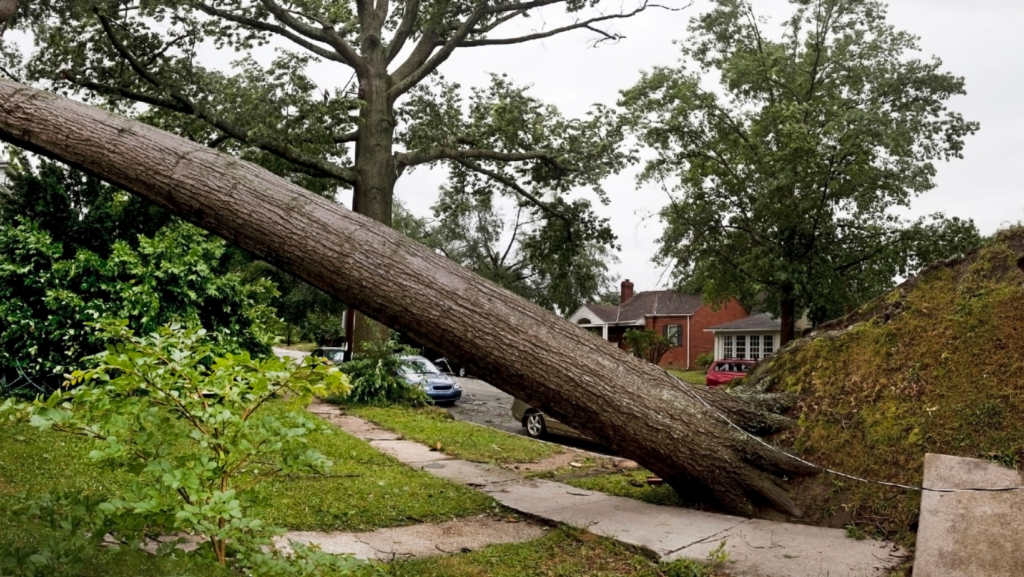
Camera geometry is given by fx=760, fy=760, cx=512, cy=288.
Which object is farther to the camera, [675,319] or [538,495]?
[675,319]

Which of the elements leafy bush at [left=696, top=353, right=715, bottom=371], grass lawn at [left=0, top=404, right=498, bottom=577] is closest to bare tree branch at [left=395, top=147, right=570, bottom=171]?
grass lawn at [left=0, top=404, right=498, bottom=577]

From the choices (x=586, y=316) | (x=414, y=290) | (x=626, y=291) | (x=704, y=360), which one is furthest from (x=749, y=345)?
(x=414, y=290)

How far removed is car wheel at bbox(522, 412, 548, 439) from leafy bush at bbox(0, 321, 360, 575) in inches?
391

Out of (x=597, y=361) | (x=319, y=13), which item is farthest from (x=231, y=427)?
(x=319, y=13)

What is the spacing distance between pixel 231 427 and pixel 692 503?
389cm

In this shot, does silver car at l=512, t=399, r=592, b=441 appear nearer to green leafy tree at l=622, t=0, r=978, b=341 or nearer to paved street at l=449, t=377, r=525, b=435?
paved street at l=449, t=377, r=525, b=435

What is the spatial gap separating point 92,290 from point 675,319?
122ft

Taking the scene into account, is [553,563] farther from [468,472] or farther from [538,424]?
[538,424]

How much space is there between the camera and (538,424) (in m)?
13.3

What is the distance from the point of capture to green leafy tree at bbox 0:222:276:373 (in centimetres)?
986

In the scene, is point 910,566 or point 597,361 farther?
point 597,361

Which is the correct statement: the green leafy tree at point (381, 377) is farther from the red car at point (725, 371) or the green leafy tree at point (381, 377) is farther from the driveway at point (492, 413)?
the red car at point (725, 371)

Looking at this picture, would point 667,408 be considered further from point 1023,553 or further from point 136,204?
point 136,204

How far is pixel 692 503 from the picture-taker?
5.97m
